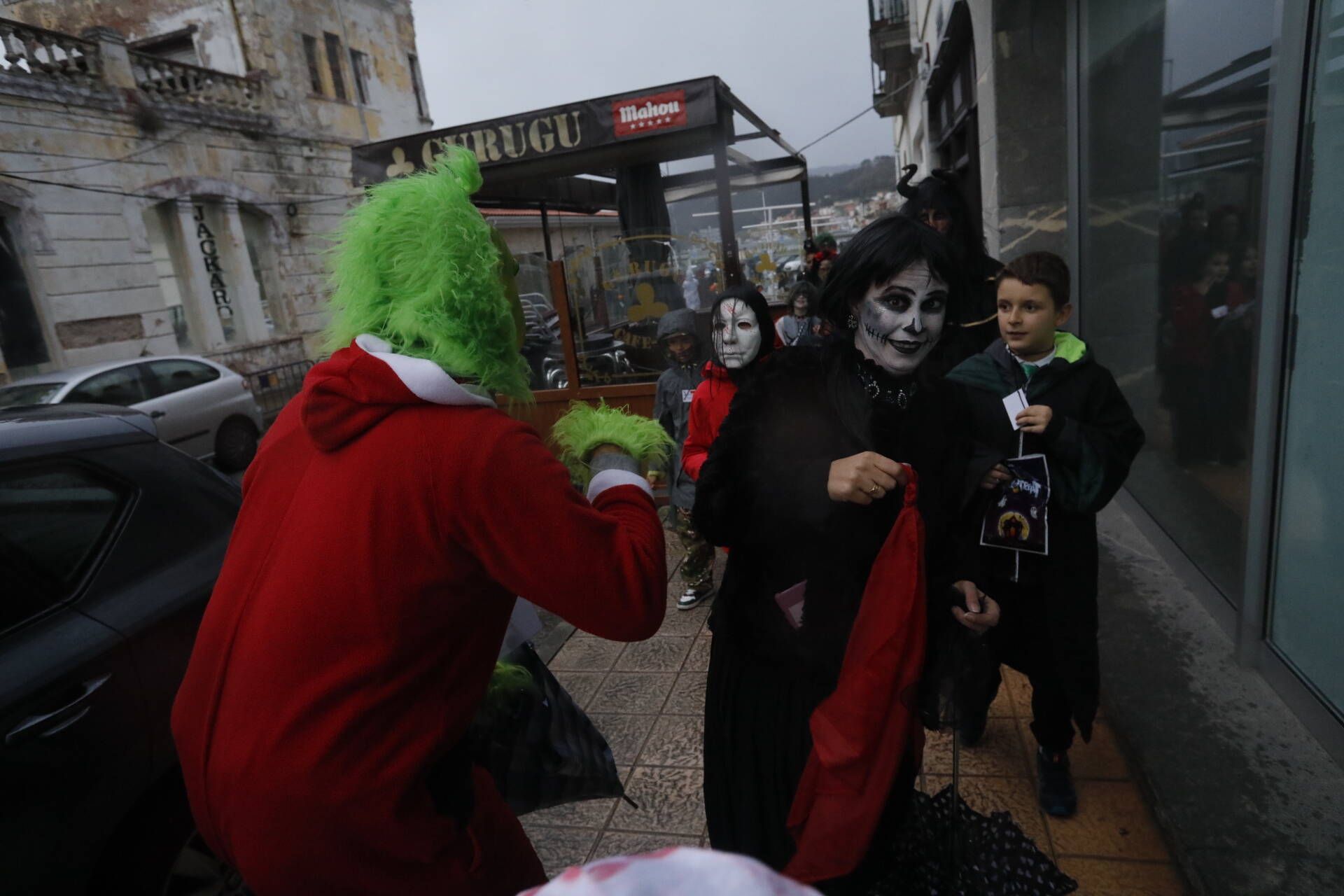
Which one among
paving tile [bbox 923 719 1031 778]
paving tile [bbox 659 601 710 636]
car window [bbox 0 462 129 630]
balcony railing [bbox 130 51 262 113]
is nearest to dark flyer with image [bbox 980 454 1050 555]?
paving tile [bbox 923 719 1031 778]

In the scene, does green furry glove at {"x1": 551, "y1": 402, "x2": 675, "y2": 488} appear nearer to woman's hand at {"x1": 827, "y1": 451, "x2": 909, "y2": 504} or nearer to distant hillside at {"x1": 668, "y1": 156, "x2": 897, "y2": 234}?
woman's hand at {"x1": 827, "y1": 451, "x2": 909, "y2": 504}

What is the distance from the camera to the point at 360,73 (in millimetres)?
21859

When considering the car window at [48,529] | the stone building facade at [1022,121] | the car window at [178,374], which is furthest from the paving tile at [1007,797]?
the car window at [178,374]

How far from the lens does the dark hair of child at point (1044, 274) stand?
232cm

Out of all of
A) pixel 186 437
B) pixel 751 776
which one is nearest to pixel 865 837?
pixel 751 776

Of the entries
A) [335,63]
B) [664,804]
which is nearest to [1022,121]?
[664,804]

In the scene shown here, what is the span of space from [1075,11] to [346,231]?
5202mm

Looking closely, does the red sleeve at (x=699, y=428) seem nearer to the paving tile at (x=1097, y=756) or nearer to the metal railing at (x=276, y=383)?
the paving tile at (x=1097, y=756)

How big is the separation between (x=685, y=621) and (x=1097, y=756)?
2.15 m

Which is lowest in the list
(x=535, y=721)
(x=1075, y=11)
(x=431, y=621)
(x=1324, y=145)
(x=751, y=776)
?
(x=751, y=776)

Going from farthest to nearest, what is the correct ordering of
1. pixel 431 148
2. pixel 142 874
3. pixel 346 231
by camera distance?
pixel 431 148
pixel 142 874
pixel 346 231

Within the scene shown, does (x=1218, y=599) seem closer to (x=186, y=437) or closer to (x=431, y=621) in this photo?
(x=431, y=621)

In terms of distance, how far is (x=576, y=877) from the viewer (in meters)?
0.54

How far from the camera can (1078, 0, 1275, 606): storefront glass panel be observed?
3.16 meters
